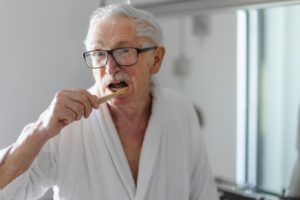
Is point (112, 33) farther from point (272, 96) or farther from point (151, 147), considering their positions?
Result: point (272, 96)

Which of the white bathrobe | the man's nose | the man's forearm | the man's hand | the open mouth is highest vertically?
the man's nose

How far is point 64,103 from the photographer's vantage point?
864 millimetres

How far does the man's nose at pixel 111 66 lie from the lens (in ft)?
3.25

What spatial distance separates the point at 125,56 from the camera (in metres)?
1.02

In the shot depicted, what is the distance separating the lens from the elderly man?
2.87ft

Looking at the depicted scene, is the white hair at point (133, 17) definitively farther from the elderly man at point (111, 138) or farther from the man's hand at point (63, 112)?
the man's hand at point (63, 112)

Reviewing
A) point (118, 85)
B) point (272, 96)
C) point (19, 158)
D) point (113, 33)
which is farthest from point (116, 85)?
point (272, 96)

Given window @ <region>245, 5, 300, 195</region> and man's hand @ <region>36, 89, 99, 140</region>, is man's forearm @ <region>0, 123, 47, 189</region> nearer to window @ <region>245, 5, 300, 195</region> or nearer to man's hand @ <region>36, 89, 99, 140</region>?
man's hand @ <region>36, 89, 99, 140</region>

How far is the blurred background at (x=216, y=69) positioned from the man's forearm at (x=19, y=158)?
1.53 ft

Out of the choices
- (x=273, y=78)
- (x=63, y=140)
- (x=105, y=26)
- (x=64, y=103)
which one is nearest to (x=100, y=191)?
(x=63, y=140)

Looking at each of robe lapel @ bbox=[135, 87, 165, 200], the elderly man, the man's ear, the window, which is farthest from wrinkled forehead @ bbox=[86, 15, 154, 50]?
the window

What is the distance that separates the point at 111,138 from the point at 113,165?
2.7 inches

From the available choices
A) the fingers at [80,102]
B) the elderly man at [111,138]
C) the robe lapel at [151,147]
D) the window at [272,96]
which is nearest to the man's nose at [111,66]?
the elderly man at [111,138]

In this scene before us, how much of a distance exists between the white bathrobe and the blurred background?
1.24ft
